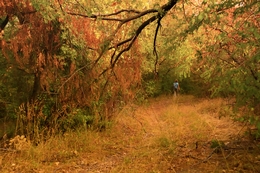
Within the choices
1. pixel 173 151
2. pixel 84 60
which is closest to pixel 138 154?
pixel 173 151

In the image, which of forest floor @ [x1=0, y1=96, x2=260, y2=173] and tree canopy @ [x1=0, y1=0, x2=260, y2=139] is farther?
tree canopy @ [x1=0, y1=0, x2=260, y2=139]

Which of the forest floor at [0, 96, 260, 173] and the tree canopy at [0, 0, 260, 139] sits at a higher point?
the tree canopy at [0, 0, 260, 139]

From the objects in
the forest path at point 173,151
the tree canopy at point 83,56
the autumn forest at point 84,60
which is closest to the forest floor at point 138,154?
the forest path at point 173,151

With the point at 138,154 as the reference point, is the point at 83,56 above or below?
above

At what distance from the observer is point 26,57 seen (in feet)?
17.9

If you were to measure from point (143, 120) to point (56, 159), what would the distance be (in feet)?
16.2

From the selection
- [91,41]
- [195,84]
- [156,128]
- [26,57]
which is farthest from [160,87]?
[26,57]

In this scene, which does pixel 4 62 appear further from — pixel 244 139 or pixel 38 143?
pixel 244 139

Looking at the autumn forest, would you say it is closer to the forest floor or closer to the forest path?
the forest floor

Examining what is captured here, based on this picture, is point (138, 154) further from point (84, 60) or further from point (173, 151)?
point (84, 60)

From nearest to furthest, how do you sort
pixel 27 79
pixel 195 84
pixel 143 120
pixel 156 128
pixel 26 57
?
pixel 26 57
pixel 27 79
pixel 156 128
pixel 143 120
pixel 195 84

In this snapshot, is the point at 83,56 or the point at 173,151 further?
the point at 83,56

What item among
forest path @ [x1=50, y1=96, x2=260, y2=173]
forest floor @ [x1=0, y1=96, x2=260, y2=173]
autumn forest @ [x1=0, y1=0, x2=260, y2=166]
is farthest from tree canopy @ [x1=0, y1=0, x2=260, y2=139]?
forest path @ [x1=50, y1=96, x2=260, y2=173]

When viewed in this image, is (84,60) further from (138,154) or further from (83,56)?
(138,154)
